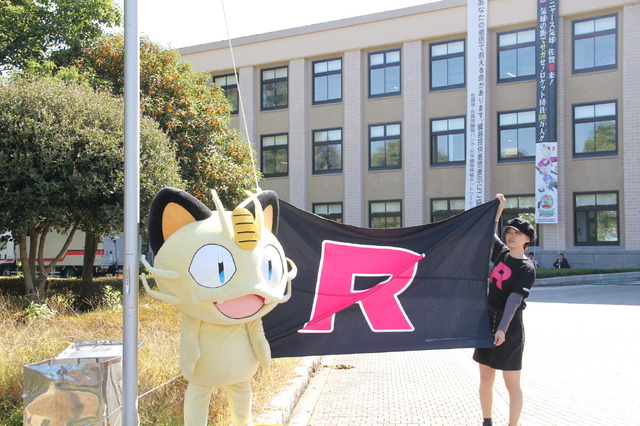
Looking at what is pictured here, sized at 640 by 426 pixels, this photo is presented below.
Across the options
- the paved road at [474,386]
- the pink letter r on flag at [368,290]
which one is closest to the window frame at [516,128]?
the paved road at [474,386]

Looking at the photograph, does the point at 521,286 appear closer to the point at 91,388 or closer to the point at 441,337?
the point at 441,337

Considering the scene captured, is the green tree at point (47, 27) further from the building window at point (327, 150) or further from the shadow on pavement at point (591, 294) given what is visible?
the building window at point (327, 150)

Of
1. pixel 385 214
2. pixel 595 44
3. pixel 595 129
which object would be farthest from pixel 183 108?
pixel 595 44

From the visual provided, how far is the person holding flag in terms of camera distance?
5062 millimetres

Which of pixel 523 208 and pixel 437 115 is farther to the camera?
pixel 437 115

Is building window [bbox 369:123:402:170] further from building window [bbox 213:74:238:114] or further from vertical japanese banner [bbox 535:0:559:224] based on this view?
building window [bbox 213:74:238:114]

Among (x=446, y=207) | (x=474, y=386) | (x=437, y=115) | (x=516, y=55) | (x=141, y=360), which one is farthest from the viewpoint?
(x=437, y=115)

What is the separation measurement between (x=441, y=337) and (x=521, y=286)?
878 millimetres

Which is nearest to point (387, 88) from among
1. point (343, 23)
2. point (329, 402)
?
point (343, 23)

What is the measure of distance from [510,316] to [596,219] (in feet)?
78.1

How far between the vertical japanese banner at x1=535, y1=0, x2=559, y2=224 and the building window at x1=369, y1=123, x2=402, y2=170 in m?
6.87

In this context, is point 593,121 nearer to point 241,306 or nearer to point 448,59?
point 448,59

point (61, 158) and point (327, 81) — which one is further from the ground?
point (327, 81)

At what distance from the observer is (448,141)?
2873cm
